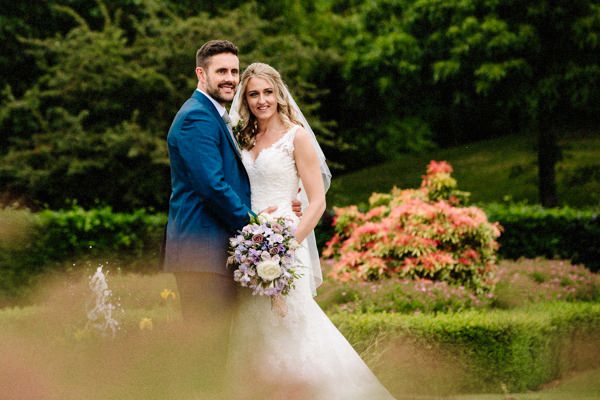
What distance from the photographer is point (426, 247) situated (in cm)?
912

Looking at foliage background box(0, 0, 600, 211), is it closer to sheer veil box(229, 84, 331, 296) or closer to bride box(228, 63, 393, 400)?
sheer veil box(229, 84, 331, 296)

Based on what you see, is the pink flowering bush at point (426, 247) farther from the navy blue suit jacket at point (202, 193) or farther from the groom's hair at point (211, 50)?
the groom's hair at point (211, 50)

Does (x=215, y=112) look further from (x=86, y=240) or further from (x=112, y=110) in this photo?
(x=112, y=110)

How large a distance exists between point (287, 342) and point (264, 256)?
61 cm

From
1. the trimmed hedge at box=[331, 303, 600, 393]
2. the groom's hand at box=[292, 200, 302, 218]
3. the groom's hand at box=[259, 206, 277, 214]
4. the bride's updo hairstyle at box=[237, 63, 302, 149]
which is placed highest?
the bride's updo hairstyle at box=[237, 63, 302, 149]

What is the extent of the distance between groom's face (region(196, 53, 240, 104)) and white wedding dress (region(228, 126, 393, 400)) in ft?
1.42

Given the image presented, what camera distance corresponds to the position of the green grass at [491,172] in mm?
23516

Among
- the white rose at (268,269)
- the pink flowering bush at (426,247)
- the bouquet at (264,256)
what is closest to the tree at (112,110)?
the pink flowering bush at (426,247)

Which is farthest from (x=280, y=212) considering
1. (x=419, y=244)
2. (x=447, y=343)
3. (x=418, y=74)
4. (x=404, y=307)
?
(x=418, y=74)

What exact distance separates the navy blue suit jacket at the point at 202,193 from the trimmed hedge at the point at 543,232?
928 cm

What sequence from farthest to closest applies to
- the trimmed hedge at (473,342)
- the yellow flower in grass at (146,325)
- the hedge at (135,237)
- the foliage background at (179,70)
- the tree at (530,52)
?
the tree at (530,52) < the foliage background at (179,70) < the hedge at (135,237) < the trimmed hedge at (473,342) < the yellow flower in grass at (146,325)

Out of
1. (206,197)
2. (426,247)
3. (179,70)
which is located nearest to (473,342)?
(426,247)

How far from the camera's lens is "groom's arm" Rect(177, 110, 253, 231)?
4.49m

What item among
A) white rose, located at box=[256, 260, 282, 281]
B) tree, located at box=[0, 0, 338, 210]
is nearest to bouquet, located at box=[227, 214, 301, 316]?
white rose, located at box=[256, 260, 282, 281]
